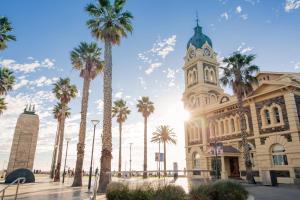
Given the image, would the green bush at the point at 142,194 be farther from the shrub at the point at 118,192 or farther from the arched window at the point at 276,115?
the arched window at the point at 276,115

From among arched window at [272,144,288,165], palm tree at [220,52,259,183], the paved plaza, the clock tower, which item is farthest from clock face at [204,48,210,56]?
the paved plaza

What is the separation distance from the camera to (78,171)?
23.0 metres

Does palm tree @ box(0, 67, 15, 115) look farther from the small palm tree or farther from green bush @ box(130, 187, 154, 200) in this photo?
green bush @ box(130, 187, 154, 200)

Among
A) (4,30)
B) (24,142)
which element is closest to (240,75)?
(4,30)

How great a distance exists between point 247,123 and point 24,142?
43.9m

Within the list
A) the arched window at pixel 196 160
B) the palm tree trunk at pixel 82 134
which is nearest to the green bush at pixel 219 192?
the palm tree trunk at pixel 82 134

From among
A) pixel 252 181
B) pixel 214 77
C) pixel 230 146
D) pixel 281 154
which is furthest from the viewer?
pixel 214 77

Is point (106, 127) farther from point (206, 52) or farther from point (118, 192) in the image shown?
point (206, 52)

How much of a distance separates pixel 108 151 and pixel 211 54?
35290 mm

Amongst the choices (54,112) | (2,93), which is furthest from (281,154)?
(54,112)

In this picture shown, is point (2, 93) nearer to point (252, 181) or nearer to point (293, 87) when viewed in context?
point (252, 181)

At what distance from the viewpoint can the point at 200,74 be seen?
40781 mm

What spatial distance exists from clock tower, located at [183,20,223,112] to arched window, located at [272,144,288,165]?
13186mm

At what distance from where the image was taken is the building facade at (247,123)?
2395cm
